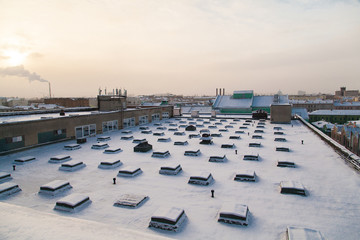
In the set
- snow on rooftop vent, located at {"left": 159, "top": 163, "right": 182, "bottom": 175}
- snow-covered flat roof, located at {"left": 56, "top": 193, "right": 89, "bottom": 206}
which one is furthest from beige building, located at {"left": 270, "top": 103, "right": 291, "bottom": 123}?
snow-covered flat roof, located at {"left": 56, "top": 193, "right": 89, "bottom": 206}

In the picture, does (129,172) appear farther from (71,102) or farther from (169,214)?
(71,102)

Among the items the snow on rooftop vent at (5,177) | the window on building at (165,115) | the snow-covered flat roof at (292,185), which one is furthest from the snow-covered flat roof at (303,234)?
the window on building at (165,115)

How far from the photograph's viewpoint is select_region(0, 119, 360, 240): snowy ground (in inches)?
485

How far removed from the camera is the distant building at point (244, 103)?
290 ft

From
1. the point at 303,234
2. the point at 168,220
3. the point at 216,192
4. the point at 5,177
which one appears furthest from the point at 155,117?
the point at 303,234

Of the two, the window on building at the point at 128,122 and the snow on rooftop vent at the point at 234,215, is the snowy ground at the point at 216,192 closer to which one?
the snow on rooftop vent at the point at 234,215

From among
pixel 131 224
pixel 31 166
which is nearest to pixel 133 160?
pixel 31 166

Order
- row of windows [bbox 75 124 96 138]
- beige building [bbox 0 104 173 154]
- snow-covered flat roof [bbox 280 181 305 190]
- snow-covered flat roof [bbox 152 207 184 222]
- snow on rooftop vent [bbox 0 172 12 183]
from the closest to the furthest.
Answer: snow-covered flat roof [bbox 152 207 184 222], snow-covered flat roof [bbox 280 181 305 190], snow on rooftop vent [bbox 0 172 12 183], beige building [bbox 0 104 173 154], row of windows [bbox 75 124 96 138]

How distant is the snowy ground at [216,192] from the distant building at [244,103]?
202ft

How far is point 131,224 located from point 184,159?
12.9m

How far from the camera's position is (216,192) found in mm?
16484

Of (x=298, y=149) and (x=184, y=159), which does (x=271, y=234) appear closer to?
(x=184, y=159)

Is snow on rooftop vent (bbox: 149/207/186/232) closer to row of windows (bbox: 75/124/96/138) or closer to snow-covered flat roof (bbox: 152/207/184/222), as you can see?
snow-covered flat roof (bbox: 152/207/184/222)

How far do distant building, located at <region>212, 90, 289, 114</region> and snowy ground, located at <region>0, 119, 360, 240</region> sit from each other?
202 feet
